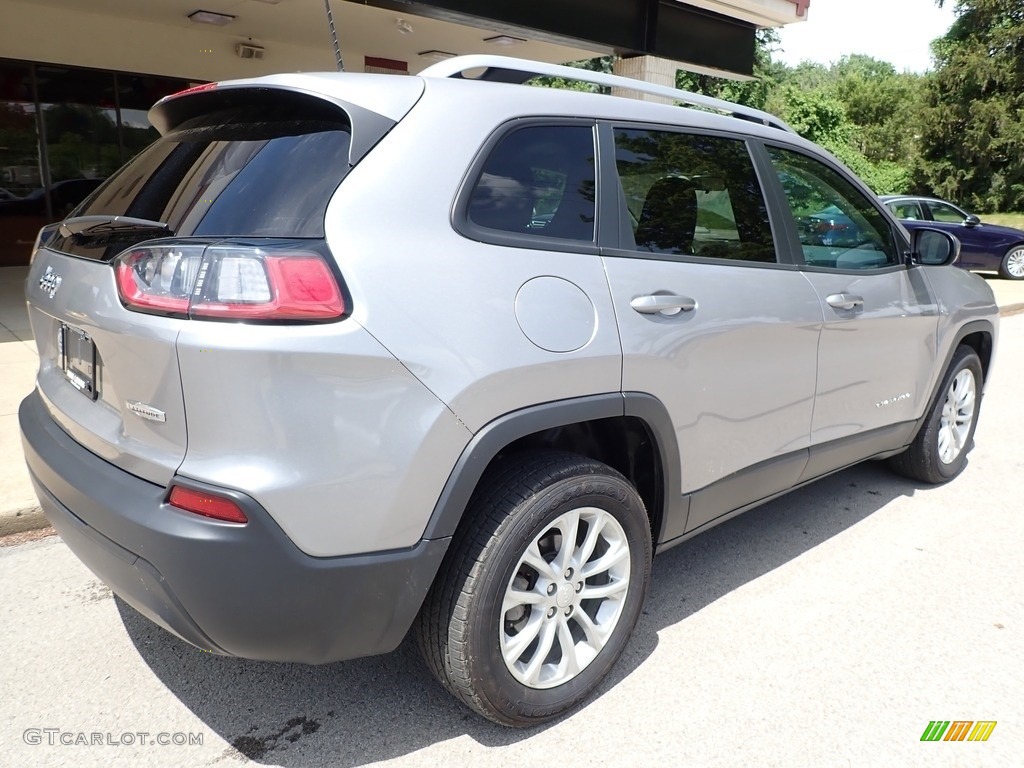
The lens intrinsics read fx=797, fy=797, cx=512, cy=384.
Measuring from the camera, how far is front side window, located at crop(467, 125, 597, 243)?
2.25 m

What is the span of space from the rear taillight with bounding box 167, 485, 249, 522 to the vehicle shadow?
867mm

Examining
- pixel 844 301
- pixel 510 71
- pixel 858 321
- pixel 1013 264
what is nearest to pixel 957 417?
pixel 858 321

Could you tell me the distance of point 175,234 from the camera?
2076 millimetres

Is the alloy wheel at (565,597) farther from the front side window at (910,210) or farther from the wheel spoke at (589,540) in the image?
the front side window at (910,210)

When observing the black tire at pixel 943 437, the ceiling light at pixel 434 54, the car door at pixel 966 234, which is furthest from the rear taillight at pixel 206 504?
the car door at pixel 966 234

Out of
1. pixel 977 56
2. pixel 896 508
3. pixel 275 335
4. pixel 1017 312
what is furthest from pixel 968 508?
pixel 977 56

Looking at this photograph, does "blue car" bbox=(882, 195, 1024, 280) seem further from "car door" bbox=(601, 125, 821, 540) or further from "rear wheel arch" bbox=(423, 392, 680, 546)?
"rear wheel arch" bbox=(423, 392, 680, 546)

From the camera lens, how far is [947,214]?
14.6 metres

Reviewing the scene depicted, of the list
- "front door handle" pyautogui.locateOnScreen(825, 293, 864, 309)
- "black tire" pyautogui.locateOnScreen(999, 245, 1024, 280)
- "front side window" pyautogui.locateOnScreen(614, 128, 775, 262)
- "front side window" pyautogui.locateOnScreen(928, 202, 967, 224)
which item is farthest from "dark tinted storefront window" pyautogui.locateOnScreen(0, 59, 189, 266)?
"black tire" pyautogui.locateOnScreen(999, 245, 1024, 280)

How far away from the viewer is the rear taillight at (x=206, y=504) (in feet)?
6.06

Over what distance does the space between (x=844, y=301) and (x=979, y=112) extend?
1099 inches

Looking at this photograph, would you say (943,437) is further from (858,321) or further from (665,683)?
(665,683)

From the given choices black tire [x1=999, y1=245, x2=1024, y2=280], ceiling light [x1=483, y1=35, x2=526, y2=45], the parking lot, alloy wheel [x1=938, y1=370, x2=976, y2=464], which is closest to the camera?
the parking lot

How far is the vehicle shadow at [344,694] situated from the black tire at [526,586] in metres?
0.18
